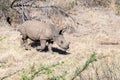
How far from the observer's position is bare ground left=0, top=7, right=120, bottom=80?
386 inches

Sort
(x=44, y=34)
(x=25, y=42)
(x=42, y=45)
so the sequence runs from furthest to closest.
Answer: (x=25, y=42), (x=42, y=45), (x=44, y=34)

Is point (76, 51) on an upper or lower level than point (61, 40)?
lower

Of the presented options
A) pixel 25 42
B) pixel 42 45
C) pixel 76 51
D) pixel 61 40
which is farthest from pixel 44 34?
pixel 76 51

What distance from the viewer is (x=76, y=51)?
11398 mm

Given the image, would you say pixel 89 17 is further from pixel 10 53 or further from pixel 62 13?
pixel 10 53

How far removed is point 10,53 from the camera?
11156 millimetres

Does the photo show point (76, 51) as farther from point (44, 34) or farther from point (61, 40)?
point (44, 34)

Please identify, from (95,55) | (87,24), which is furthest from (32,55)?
(87,24)

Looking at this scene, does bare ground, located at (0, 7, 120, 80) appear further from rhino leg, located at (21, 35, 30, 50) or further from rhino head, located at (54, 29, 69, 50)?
rhino head, located at (54, 29, 69, 50)

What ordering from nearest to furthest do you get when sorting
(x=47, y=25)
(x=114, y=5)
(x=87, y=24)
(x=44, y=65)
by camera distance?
(x=44, y=65)
(x=47, y=25)
(x=87, y=24)
(x=114, y=5)

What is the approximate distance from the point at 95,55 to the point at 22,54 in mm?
1890

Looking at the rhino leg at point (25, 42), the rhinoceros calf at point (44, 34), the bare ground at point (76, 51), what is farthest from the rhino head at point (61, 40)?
the rhino leg at point (25, 42)

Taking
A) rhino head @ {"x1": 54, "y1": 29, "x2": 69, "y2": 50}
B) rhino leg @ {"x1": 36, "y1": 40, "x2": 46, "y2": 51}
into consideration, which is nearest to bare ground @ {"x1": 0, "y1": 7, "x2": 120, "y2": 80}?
rhino leg @ {"x1": 36, "y1": 40, "x2": 46, "y2": 51}

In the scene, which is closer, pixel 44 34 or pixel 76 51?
pixel 44 34
